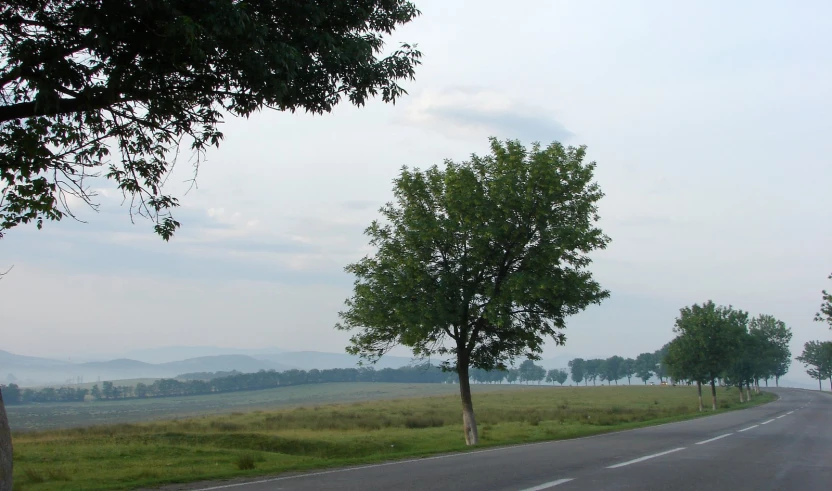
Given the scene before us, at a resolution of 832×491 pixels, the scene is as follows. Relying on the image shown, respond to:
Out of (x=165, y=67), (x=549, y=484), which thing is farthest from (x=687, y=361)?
(x=165, y=67)

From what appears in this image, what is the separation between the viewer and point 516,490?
941cm

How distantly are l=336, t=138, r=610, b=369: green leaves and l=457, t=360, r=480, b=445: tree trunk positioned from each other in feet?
1.14

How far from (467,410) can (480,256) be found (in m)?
5.74

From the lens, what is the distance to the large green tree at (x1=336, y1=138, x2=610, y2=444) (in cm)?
2227

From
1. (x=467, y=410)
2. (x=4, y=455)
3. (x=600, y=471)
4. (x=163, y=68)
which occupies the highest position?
(x=163, y=68)

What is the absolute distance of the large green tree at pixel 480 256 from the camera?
22.3 meters

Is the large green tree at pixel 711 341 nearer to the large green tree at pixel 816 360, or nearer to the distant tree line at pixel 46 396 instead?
the large green tree at pixel 816 360

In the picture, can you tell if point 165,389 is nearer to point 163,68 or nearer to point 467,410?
point 467,410

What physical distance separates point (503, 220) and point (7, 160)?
15556mm

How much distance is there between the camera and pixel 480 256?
2275cm

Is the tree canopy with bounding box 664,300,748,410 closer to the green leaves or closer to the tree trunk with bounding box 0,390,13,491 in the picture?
the green leaves

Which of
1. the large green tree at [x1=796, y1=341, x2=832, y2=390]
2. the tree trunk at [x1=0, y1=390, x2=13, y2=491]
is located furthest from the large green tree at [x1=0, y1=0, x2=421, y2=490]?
the large green tree at [x1=796, y1=341, x2=832, y2=390]

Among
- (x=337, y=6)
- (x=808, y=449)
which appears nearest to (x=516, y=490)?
(x=337, y=6)

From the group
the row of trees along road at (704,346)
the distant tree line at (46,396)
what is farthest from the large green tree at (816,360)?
the distant tree line at (46,396)
